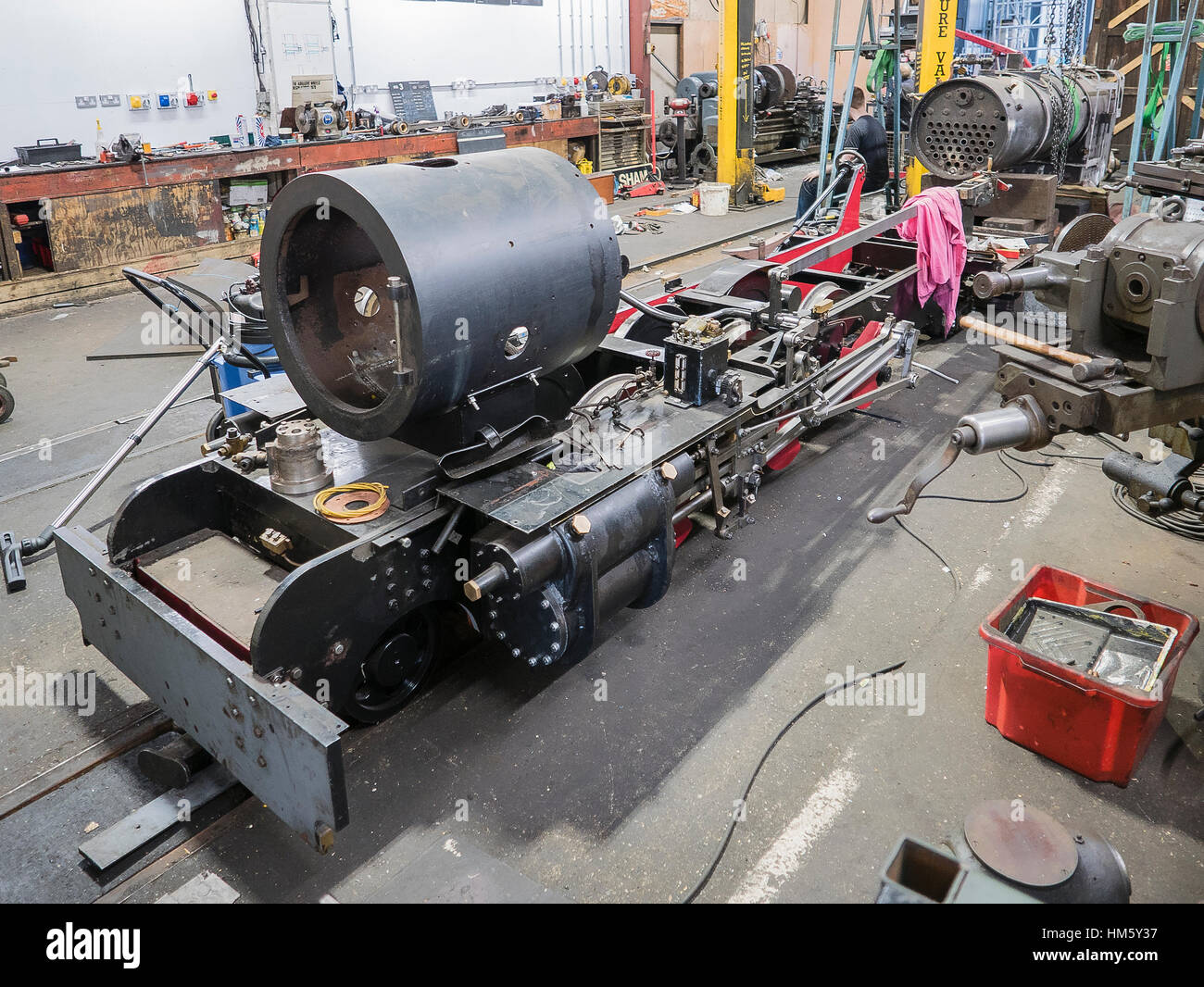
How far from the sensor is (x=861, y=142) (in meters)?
7.30

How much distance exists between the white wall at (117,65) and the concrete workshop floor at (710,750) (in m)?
5.77

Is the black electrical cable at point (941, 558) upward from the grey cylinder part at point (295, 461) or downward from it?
downward

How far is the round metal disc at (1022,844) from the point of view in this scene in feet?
5.84

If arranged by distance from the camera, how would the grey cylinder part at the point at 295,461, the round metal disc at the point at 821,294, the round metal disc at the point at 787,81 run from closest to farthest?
the grey cylinder part at the point at 295,461
the round metal disc at the point at 821,294
the round metal disc at the point at 787,81

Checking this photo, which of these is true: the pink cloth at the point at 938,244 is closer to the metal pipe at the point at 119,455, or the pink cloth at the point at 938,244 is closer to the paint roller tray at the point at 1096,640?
the paint roller tray at the point at 1096,640

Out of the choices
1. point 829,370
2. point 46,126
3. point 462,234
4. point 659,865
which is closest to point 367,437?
point 462,234

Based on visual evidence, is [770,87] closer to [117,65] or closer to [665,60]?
[665,60]

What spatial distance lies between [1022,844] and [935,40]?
620 cm

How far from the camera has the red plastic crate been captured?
7.31 feet

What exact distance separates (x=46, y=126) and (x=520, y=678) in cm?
780

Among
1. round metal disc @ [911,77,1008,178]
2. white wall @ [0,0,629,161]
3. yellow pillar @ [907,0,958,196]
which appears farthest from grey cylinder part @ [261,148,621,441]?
white wall @ [0,0,629,161]

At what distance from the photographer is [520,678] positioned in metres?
2.75

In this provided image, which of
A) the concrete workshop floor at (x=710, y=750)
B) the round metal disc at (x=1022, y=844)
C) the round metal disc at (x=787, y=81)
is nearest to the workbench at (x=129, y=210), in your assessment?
the concrete workshop floor at (x=710, y=750)

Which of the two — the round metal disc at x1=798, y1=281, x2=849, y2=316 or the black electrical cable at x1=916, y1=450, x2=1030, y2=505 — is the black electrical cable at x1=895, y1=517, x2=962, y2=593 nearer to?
the black electrical cable at x1=916, y1=450, x2=1030, y2=505
